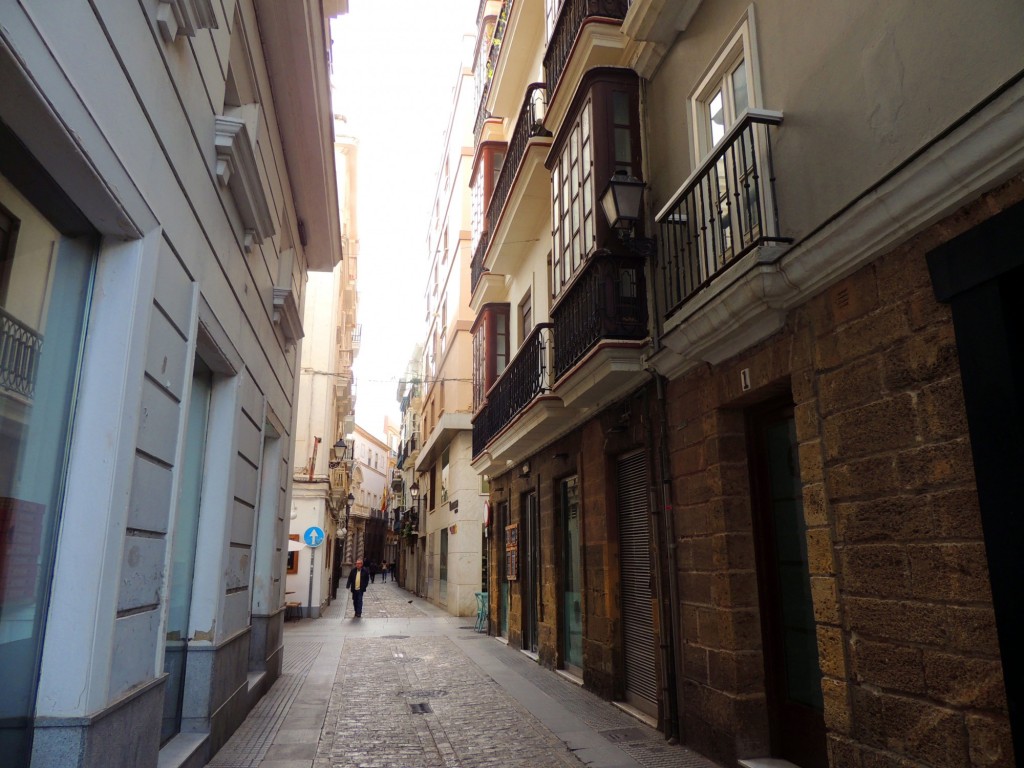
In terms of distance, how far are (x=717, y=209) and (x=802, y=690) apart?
12.5 ft

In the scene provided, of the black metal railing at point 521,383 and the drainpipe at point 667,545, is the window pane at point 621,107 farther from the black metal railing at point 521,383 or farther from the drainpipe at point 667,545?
Result: the black metal railing at point 521,383

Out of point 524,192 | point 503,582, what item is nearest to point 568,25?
point 524,192

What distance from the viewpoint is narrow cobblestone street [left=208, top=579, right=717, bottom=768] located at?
6.20 meters

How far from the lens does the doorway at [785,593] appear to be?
5477mm

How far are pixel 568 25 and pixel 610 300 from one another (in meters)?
4.27

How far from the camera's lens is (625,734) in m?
7.03

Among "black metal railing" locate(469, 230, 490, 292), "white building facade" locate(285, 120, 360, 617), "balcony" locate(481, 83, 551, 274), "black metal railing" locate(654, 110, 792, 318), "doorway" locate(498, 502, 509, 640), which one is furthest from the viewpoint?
"white building facade" locate(285, 120, 360, 617)

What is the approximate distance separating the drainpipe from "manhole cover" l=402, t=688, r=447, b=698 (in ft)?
11.4

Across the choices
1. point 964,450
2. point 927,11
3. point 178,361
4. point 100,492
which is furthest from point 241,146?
point 964,450

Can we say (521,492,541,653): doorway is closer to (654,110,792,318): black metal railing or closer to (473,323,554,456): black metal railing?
(473,323,554,456): black metal railing

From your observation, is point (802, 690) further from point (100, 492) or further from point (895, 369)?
point (100, 492)

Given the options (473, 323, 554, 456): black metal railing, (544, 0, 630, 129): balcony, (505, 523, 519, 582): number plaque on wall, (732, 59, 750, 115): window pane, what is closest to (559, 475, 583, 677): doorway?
→ (473, 323, 554, 456): black metal railing

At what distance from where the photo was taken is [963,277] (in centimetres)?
367

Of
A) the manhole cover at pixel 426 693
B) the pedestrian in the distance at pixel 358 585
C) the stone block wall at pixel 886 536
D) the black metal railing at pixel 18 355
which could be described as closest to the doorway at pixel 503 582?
the manhole cover at pixel 426 693
